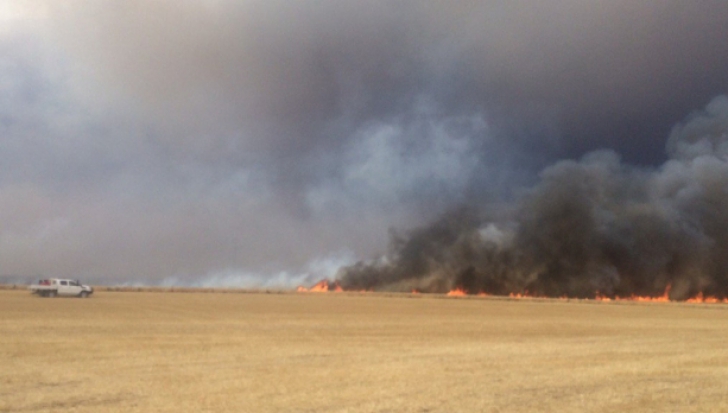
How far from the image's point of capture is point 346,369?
19.4m

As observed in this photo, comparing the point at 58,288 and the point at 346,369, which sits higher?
the point at 58,288

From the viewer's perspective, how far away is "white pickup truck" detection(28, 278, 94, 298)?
6391 centimetres

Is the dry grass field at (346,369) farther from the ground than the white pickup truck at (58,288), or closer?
closer

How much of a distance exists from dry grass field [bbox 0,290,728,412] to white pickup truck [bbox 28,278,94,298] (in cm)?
3137

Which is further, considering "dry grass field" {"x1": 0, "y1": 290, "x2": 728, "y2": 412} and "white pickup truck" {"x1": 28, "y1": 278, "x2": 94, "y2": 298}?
"white pickup truck" {"x1": 28, "y1": 278, "x2": 94, "y2": 298}

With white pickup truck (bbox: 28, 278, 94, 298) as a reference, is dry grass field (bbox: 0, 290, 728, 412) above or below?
below

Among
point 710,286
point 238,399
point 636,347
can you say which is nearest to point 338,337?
point 636,347

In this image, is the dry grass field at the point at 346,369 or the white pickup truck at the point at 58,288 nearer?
the dry grass field at the point at 346,369

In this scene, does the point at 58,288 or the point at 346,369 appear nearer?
the point at 346,369

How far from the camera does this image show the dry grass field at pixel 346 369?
48.2 ft

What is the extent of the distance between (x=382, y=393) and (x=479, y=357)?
7971 mm

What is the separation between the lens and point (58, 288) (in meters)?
63.9

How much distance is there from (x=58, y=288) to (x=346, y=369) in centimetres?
5300

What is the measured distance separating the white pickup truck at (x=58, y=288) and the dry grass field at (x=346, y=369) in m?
31.4
